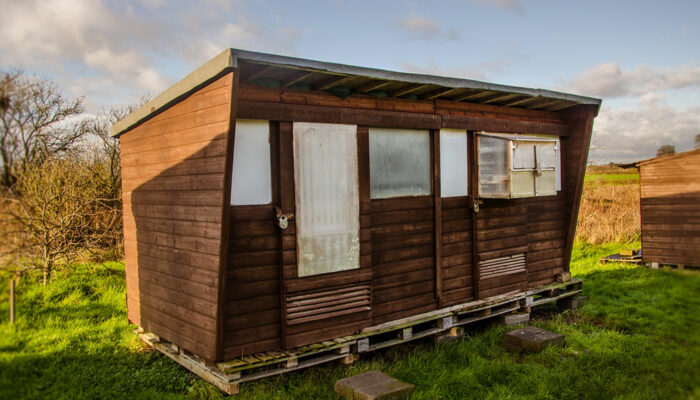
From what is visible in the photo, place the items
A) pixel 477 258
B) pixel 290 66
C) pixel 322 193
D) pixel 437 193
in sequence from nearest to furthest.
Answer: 1. pixel 290 66
2. pixel 322 193
3. pixel 437 193
4. pixel 477 258

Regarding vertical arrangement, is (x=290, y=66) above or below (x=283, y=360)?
above

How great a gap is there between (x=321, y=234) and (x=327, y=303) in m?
0.85

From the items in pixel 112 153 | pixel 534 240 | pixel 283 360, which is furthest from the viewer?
pixel 112 153

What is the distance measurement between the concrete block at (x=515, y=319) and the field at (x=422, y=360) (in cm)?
39

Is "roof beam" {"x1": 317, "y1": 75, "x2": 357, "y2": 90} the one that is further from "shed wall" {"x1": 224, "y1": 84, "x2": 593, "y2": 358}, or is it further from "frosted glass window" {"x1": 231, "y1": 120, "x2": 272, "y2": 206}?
"frosted glass window" {"x1": 231, "y1": 120, "x2": 272, "y2": 206}

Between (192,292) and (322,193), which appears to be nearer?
(192,292)

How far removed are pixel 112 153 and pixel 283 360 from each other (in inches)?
339

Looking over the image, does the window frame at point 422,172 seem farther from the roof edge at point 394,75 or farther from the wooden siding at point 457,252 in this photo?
the roof edge at point 394,75

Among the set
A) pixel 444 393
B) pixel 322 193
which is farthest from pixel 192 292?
pixel 444 393

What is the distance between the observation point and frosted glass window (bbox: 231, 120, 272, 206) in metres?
5.23

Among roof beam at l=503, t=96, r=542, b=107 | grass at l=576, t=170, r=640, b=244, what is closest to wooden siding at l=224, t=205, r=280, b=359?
roof beam at l=503, t=96, r=542, b=107

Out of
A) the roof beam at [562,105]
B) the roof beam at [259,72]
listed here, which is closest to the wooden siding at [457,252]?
the roof beam at [562,105]

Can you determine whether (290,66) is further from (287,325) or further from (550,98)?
(550,98)

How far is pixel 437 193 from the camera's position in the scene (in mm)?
7035
